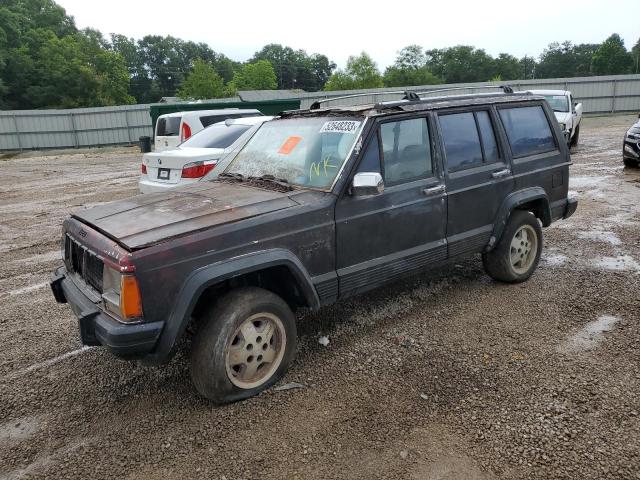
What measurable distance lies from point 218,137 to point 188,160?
1220 millimetres

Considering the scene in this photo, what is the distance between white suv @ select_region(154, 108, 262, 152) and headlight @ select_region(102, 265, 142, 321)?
27.9ft

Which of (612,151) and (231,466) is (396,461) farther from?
(612,151)

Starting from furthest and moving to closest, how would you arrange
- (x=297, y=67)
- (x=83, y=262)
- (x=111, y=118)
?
(x=297, y=67) < (x=111, y=118) < (x=83, y=262)

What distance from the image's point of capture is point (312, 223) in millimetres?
3338

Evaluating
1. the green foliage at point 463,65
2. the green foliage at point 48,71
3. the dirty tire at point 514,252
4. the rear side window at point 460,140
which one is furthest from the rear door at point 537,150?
the green foliage at point 463,65

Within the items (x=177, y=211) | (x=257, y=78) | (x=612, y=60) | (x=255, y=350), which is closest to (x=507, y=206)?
(x=255, y=350)

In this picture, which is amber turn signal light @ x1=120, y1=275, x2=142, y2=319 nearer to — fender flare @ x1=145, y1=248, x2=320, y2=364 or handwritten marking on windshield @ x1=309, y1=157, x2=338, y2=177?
fender flare @ x1=145, y1=248, x2=320, y2=364

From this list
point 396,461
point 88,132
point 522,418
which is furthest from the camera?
point 88,132

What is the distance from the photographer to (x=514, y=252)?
4902 mm

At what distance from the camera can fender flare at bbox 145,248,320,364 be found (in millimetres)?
2803

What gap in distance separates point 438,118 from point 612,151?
43.6 feet

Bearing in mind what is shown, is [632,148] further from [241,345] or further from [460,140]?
[241,345]

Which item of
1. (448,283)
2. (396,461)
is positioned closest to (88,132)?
(448,283)

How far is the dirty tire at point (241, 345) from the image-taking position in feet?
9.75
